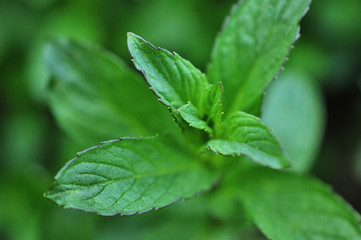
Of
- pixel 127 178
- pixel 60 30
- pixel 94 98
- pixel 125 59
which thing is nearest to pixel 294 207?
pixel 127 178

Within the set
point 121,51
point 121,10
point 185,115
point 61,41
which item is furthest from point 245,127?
point 121,10

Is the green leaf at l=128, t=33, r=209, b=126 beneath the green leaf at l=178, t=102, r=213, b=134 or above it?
above

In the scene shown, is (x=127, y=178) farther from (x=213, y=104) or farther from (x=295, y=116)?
(x=295, y=116)

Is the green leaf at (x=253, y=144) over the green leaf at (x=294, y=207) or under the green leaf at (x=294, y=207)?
over

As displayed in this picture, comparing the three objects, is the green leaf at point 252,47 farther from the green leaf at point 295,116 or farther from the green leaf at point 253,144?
the green leaf at point 295,116

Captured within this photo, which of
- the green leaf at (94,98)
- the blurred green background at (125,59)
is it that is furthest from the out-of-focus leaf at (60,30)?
the green leaf at (94,98)

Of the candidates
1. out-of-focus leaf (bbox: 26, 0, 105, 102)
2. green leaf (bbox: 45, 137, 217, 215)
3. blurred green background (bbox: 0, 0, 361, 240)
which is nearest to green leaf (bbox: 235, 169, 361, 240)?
green leaf (bbox: 45, 137, 217, 215)

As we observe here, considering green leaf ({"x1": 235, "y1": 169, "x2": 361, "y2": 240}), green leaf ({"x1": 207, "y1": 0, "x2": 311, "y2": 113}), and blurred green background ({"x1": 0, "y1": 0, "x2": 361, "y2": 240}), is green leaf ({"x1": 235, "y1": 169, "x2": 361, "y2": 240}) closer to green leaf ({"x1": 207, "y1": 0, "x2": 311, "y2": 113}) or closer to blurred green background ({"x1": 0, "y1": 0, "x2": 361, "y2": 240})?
green leaf ({"x1": 207, "y1": 0, "x2": 311, "y2": 113})
